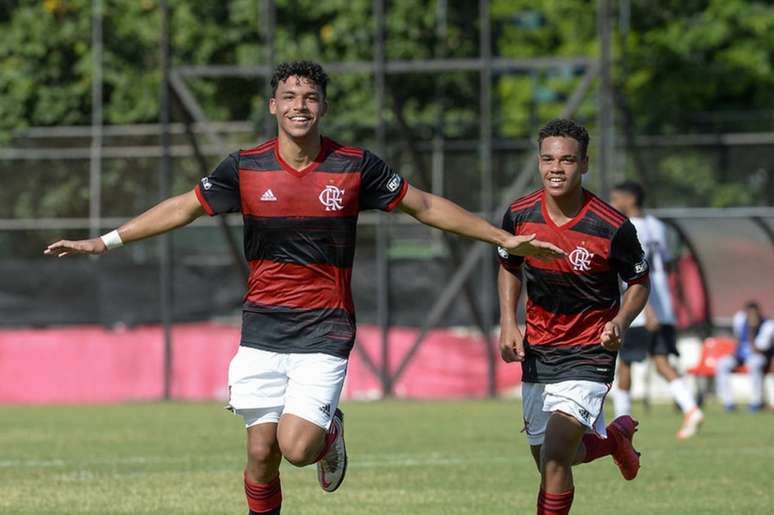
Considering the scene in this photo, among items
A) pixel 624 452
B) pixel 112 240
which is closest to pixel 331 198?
pixel 112 240

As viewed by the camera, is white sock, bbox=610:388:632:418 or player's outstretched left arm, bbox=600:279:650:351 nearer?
player's outstretched left arm, bbox=600:279:650:351

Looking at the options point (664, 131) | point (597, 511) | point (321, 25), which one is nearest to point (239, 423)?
point (597, 511)

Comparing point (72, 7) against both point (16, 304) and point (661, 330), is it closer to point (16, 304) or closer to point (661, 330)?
point (16, 304)

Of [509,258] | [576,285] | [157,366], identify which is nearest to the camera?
[576,285]

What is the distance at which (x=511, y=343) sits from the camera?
27.5 feet

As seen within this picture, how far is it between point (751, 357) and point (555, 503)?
15555mm

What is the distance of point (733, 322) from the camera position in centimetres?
2547

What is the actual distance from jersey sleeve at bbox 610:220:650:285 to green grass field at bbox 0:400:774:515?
6.48 feet

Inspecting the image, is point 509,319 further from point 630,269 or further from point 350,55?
point 350,55

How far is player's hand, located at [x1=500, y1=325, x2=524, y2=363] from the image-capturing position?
836 cm

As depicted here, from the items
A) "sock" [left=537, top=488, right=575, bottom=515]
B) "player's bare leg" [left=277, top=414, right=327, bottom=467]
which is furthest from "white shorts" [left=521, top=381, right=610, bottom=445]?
"player's bare leg" [left=277, top=414, right=327, bottom=467]

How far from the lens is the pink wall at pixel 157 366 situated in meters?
25.3

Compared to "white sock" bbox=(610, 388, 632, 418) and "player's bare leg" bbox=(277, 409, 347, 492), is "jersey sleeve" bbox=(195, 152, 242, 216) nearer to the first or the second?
"player's bare leg" bbox=(277, 409, 347, 492)

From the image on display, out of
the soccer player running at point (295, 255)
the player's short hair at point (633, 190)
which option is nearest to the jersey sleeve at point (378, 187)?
the soccer player running at point (295, 255)
